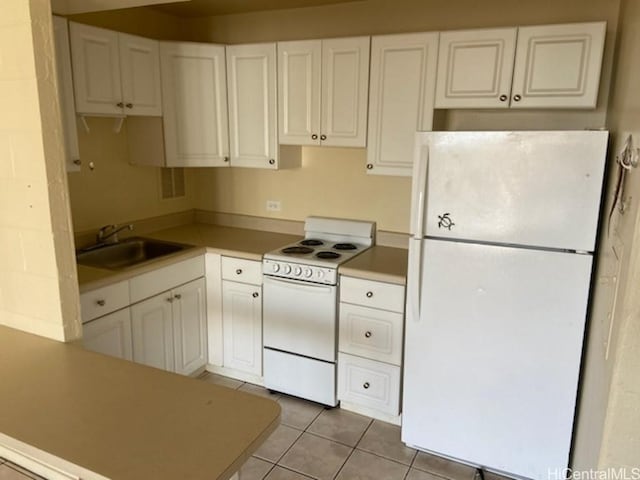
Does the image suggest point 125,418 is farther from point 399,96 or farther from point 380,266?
point 399,96

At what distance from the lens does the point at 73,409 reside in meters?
1.14

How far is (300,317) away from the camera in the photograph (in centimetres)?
281

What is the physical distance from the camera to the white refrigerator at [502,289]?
6.59 feet

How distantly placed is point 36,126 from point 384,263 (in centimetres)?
190

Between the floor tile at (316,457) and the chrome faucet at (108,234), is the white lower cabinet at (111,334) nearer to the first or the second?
the chrome faucet at (108,234)

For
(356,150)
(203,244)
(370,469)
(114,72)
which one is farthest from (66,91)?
(370,469)

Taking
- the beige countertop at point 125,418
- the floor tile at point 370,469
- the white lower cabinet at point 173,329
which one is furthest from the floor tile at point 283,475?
the beige countertop at point 125,418

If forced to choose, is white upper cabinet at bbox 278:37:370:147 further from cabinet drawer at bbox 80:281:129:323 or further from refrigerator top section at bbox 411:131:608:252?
cabinet drawer at bbox 80:281:129:323

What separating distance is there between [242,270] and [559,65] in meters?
2.08

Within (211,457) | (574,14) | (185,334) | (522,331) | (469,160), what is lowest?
(185,334)

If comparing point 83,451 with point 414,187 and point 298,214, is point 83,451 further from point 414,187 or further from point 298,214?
point 298,214

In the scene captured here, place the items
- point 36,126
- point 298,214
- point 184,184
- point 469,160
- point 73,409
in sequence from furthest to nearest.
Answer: point 184,184, point 298,214, point 469,160, point 36,126, point 73,409

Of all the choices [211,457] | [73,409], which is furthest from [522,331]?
[73,409]

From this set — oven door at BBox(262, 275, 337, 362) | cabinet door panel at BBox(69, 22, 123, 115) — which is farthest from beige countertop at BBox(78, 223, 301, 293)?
cabinet door panel at BBox(69, 22, 123, 115)
